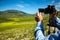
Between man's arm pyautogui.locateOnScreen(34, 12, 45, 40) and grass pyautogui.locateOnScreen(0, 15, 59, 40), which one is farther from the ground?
man's arm pyautogui.locateOnScreen(34, 12, 45, 40)

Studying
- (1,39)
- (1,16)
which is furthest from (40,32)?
(1,16)

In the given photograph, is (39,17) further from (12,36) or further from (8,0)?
(8,0)

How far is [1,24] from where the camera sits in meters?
6.46

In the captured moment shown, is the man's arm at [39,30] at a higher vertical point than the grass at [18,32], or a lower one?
higher

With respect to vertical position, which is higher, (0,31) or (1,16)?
(1,16)

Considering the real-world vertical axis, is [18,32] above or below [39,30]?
below

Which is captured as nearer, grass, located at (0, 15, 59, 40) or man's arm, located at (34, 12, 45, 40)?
man's arm, located at (34, 12, 45, 40)

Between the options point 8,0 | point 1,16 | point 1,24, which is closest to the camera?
point 8,0

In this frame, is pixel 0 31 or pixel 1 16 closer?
pixel 0 31

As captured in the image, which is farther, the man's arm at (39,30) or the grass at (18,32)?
the grass at (18,32)

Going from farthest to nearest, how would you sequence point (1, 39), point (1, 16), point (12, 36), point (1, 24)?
point (1, 16) → point (1, 24) → point (12, 36) → point (1, 39)

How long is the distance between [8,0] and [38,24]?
17.3 feet

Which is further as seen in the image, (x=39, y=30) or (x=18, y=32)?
(x=18, y=32)

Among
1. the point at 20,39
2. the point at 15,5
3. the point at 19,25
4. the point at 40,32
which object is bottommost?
the point at 20,39
